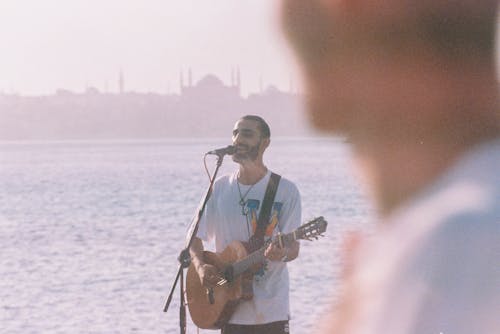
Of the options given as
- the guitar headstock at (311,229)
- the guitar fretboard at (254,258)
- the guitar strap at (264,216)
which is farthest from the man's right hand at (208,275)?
the guitar headstock at (311,229)

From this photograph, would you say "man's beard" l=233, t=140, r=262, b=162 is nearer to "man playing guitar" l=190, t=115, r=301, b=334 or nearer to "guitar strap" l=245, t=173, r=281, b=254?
"man playing guitar" l=190, t=115, r=301, b=334

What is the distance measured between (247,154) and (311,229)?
41 cm

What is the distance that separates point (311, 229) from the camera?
386 cm

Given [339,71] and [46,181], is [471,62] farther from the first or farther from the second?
[46,181]

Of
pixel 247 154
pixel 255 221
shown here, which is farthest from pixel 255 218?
pixel 247 154

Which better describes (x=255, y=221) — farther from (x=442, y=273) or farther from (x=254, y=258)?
(x=442, y=273)

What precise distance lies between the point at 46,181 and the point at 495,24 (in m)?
71.0

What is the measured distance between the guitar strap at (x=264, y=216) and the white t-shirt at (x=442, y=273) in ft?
10.3

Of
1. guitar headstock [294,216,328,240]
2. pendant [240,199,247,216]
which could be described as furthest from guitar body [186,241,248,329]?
guitar headstock [294,216,328,240]

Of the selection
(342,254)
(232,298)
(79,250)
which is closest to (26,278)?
(79,250)

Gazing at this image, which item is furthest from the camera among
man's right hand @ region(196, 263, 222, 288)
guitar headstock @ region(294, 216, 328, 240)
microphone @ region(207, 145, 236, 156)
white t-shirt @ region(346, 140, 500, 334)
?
man's right hand @ region(196, 263, 222, 288)

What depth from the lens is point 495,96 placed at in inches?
36.8

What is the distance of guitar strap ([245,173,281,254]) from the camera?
4033 mm

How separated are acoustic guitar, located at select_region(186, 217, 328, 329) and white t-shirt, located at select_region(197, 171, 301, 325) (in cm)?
5
